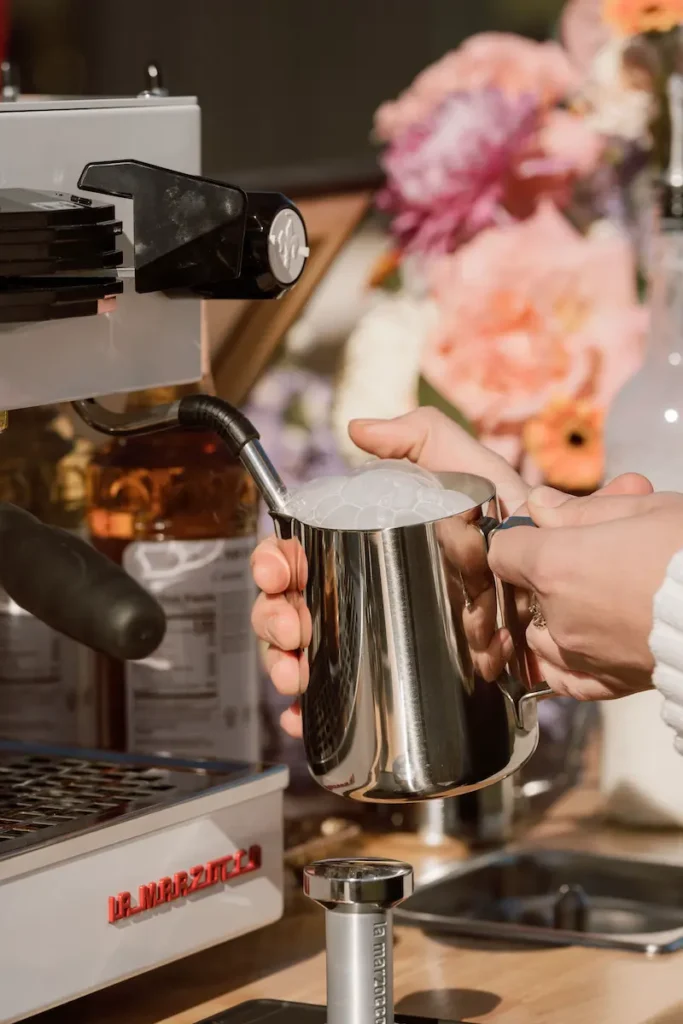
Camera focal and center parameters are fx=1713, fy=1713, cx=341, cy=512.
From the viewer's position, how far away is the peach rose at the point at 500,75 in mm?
1147

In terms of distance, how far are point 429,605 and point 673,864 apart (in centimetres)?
36

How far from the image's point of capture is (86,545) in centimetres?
80

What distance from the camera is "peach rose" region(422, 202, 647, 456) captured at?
107 centimetres

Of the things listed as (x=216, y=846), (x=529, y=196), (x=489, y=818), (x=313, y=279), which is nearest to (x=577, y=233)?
(x=529, y=196)

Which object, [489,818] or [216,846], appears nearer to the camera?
[216,846]

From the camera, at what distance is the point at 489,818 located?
1.00 metres

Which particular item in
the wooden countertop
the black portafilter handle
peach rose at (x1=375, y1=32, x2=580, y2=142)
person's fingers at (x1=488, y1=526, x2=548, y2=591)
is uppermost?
peach rose at (x1=375, y1=32, x2=580, y2=142)

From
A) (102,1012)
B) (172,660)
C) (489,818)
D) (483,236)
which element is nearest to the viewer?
(102,1012)

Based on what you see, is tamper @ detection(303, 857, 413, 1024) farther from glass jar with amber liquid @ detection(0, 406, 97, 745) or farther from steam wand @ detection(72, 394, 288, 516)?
glass jar with amber liquid @ detection(0, 406, 97, 745)

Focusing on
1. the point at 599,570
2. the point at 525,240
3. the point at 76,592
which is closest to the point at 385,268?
the point at 525,240

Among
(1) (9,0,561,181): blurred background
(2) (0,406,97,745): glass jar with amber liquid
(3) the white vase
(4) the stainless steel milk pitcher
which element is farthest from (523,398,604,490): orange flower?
(1) (9,0,561,181): blurred background

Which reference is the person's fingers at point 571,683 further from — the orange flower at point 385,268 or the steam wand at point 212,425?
the orange flower at point 385,268

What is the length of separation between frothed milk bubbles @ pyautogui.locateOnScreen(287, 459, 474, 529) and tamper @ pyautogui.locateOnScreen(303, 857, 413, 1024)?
126mm

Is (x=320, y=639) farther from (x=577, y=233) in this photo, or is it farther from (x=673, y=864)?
(x=577, y=233)
